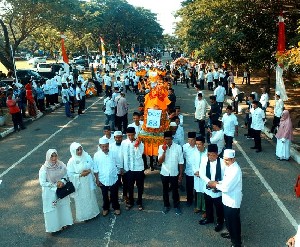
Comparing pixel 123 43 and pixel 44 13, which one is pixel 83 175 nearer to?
pixel 44 13

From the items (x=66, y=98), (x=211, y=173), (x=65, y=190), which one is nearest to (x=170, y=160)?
(x=211, y=173)

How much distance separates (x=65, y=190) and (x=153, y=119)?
3313 millimetres

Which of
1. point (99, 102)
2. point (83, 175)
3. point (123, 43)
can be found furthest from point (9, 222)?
point (123, 43)

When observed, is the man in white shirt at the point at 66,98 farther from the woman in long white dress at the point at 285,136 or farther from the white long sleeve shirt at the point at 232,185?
the white long sleeve shirt at the point at 232,185

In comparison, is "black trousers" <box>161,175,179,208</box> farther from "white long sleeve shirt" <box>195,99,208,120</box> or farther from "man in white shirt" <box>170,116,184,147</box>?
"white long sleeve shirt" <box>195,99,208,120</box>

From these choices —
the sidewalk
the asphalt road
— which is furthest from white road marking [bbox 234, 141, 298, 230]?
the sidewalk

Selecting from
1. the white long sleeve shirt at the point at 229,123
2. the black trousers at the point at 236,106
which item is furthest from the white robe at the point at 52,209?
the black trousers at the point at 236,106

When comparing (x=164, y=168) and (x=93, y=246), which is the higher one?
(x=164, y=168)

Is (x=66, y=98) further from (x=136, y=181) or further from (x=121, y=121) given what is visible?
(x=136, y=181)

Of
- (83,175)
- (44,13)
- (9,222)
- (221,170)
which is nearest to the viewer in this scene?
(221,170)

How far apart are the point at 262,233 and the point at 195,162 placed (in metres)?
1.80

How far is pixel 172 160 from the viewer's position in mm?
6785

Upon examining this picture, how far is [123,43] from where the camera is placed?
214ft

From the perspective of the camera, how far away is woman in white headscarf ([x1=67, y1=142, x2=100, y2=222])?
6.49 meters
